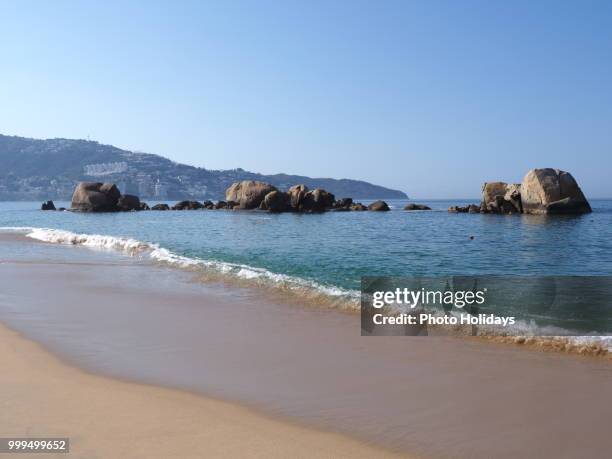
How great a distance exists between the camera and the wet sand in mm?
4633

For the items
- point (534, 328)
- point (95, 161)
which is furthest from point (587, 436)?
point (95, 161)

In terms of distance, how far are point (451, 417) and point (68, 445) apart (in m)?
3.38

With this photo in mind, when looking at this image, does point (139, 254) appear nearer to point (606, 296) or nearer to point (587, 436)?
point (606, 296)

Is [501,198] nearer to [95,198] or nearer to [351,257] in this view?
[351,257]

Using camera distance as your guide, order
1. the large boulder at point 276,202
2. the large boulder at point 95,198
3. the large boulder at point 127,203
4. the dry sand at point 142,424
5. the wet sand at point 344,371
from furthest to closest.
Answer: the large boulder at point 127,203, the large boulder at point 95,198, the large boulder at point 276,202, the wet sand at point 344,371, the dry sand at point 142,424

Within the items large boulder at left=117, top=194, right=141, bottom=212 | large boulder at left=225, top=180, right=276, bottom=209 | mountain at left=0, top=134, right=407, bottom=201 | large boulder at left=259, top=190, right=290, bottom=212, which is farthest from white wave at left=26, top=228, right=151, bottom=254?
mountain at left=0, top=134, right=407, bottom=201

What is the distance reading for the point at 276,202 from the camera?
61781 mm

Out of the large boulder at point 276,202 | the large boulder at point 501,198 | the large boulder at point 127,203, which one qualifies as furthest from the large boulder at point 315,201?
the large boulder at point 127,203

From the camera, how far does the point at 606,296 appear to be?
1141 centimetres

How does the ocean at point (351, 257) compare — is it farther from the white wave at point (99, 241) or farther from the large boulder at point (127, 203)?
the large boulder at point (127, 203)

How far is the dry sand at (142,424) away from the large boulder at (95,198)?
69688 mm

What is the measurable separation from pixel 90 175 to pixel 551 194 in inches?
5974

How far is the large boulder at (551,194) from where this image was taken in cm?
4984

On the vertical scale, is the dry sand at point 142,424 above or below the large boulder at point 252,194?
below
